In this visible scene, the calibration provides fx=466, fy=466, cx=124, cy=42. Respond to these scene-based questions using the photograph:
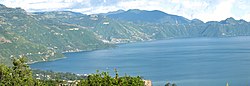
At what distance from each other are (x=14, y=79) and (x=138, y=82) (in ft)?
81.9

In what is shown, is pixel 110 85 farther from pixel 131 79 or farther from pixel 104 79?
pixel 131 79

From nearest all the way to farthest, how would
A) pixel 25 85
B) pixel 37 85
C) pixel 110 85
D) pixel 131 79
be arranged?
pixel 110 85 → pixel 131 79 → pixel 25 85 → pixel 37 85

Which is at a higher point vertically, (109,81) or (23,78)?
(109,81)

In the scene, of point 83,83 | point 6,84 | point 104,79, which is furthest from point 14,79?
point 104,79

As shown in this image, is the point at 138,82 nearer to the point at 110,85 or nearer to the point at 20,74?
the point at 110,85

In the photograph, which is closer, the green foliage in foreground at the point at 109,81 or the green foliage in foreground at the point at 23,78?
the green foliage in foreground at the point at 109,81

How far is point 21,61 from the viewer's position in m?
89.4

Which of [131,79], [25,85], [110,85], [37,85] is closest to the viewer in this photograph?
[110,85]

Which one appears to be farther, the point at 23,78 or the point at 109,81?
the point at 23,78

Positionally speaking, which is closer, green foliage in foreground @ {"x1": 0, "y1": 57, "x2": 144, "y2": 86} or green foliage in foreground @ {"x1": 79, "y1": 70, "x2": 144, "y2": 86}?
green foliage in foreground @ {"x1": 79, "y1": 70, "x2": 144, "y2": 86}

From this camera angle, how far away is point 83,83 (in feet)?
260

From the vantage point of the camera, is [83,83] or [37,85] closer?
[83,83]

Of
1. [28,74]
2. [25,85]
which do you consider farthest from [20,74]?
[25,85]

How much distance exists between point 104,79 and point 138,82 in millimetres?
7653
